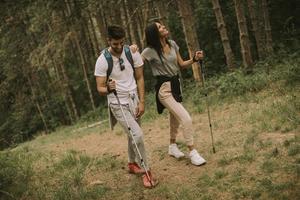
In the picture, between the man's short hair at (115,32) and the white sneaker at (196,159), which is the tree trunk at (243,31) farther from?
the man's short hair at (115,32)

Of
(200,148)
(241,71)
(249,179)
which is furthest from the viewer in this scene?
(241,71)

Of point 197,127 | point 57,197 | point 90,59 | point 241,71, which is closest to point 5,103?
point 90,59

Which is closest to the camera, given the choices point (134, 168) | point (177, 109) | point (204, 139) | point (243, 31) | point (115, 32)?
point (115, 32)

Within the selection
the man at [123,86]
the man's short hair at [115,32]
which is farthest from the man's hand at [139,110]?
the man's short hair at [115,32]

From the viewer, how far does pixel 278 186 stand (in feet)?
19.1

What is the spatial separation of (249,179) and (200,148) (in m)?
2.16

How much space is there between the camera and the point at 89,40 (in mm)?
28531

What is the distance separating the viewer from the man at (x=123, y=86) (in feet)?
21.8

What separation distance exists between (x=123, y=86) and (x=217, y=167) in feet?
6.60

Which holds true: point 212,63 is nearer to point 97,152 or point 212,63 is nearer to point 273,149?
point 97,152

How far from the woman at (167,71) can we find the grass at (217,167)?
A: 2.25 ft

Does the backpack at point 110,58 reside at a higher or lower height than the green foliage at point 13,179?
higher

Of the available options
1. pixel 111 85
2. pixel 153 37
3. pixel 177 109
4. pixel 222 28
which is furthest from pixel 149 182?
pixel 222 28

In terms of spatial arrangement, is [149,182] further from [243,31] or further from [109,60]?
[243,31]
